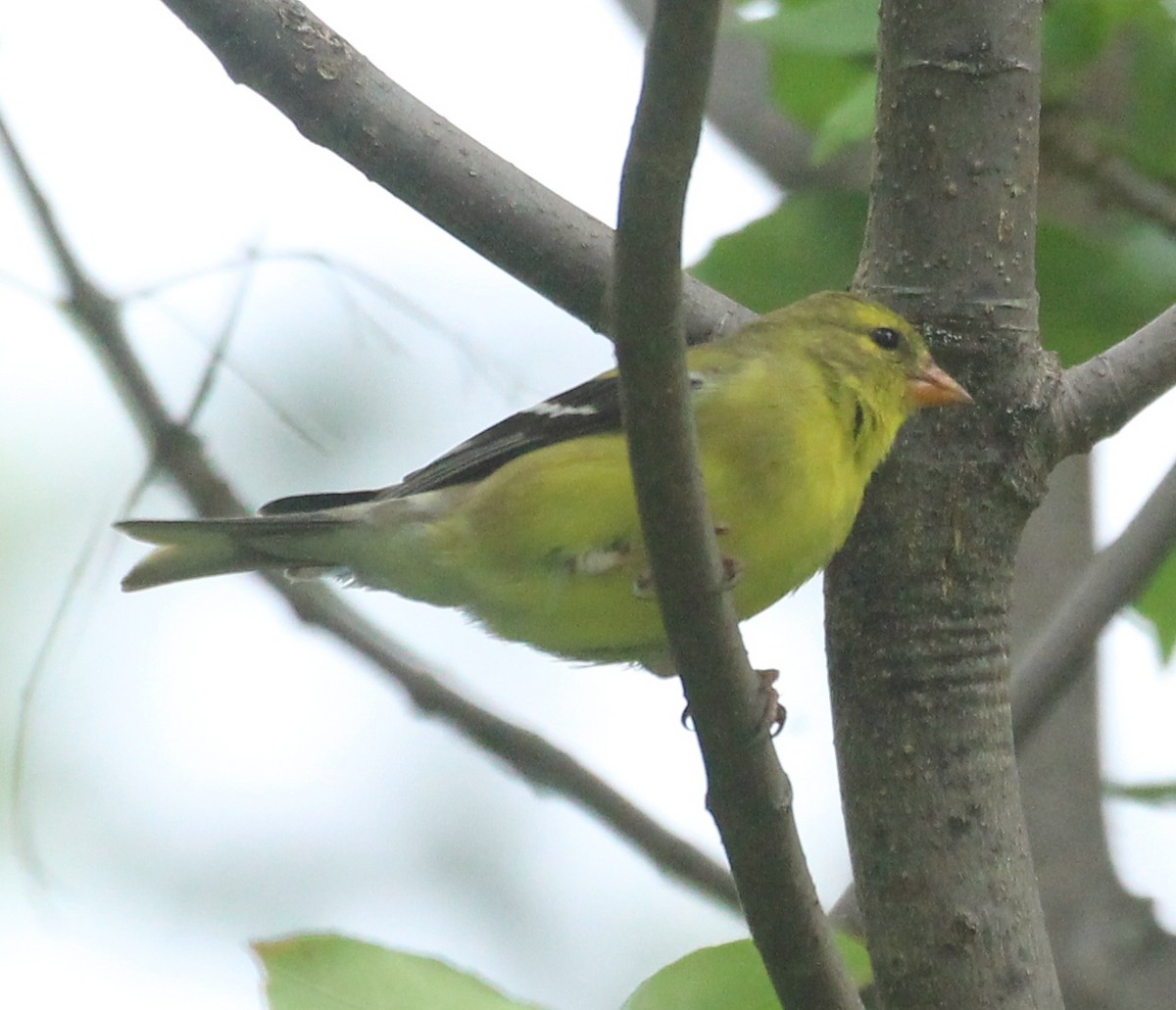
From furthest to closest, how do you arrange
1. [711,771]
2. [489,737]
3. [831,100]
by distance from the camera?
[831,100]
[489,737]
[711,771]

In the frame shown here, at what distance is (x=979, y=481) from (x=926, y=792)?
0.62 m

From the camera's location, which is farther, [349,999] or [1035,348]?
[1035,348]

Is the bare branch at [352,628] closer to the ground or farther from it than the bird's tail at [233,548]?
closer to the ground

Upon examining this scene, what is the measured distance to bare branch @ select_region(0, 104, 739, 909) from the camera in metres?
3.05

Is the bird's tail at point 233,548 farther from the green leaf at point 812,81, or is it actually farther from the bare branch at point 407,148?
the green leaf at point 812,81

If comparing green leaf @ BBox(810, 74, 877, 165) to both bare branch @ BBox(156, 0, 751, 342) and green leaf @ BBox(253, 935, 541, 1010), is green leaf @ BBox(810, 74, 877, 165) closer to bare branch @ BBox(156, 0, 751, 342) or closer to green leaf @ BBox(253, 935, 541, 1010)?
bare branch @ BBox(156, 0, 751, 342)

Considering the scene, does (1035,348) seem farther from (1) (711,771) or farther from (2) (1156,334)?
(1) (711,771)

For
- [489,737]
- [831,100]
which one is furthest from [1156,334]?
[489,737]

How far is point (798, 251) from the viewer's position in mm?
3906

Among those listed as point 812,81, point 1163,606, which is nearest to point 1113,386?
point 1163,606

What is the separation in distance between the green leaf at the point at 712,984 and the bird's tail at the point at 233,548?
1709mm

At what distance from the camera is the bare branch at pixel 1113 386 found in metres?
3.17

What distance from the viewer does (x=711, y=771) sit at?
2.38 m

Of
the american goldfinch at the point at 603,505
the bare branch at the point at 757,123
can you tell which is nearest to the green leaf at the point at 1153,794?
the american goldfinch at the point at 603,505
